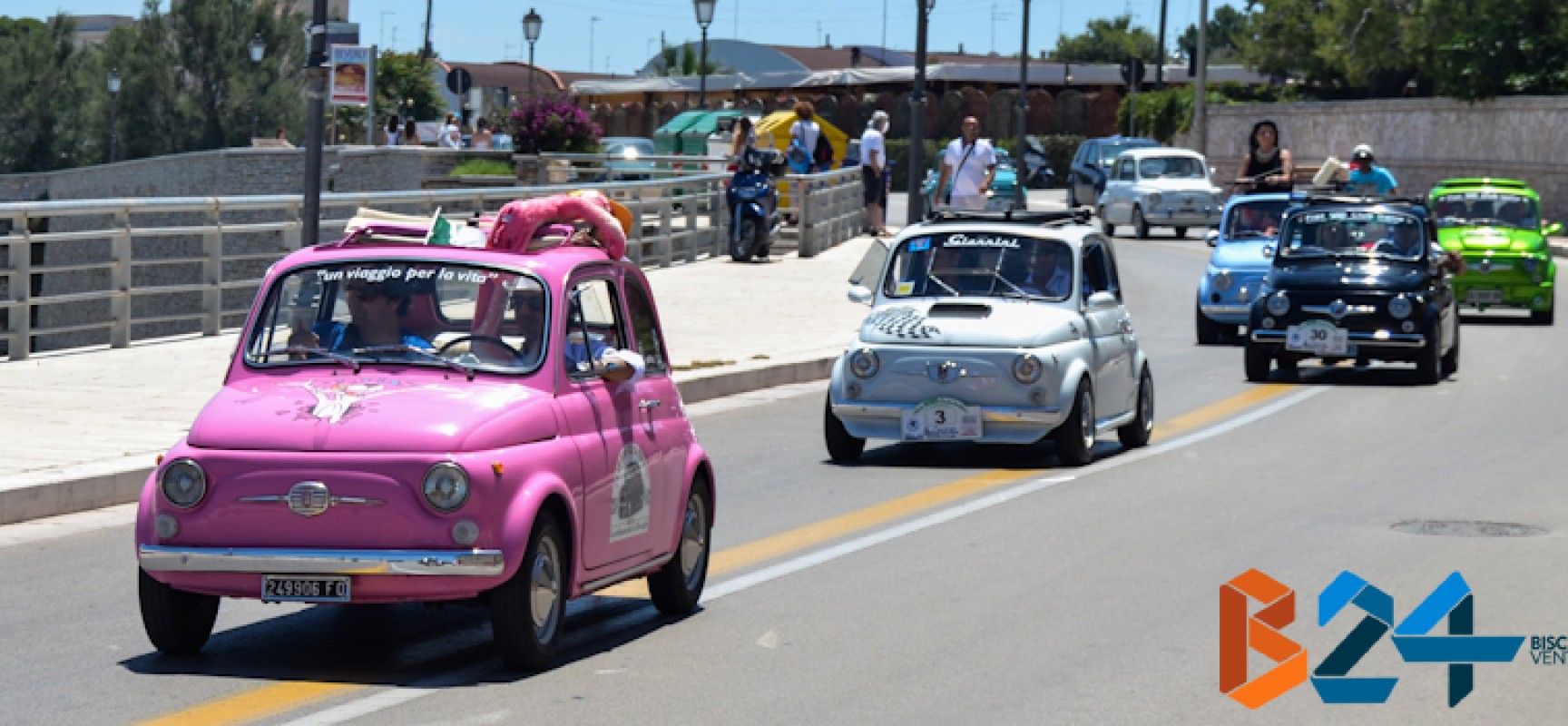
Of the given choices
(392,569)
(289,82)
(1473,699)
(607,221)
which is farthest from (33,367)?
(289,82)

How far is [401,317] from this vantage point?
8867 millimetres

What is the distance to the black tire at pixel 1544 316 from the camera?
28.8 m

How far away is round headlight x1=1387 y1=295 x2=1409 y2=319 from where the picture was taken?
20859 millimetres

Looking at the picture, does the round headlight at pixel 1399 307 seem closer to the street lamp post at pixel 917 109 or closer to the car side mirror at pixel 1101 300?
the car side mirror at pixel 1101 300

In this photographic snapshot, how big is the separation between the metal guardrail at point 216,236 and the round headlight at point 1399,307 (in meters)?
8.35

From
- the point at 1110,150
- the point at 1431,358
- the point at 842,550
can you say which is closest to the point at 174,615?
the point at 842,550

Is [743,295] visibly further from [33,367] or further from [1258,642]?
[1258,642]

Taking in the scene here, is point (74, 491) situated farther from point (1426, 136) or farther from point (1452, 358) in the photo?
point (1426, 136)

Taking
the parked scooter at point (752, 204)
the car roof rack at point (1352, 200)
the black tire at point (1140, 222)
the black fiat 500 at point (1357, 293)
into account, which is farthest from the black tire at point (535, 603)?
the black tire at point (1140, 222)

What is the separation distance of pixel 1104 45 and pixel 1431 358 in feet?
549

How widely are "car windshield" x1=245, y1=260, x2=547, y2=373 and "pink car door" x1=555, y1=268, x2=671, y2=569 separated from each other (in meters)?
0.20

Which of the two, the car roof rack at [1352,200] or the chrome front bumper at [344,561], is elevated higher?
the car roof rack at [1352,200]

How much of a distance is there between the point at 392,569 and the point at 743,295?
20.0m

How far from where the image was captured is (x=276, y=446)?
8.05 m
